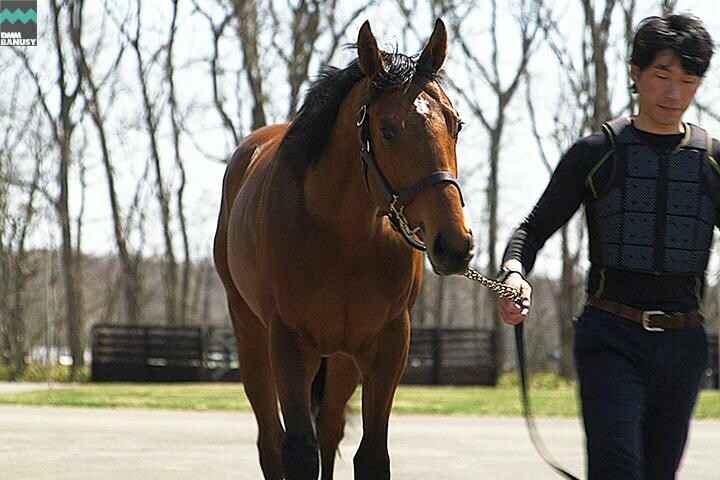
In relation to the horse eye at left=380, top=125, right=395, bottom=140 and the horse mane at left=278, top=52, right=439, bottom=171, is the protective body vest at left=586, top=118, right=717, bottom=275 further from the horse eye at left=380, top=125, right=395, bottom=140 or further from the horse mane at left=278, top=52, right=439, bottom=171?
the horse mane at left=278, top=52, right=439, bottom=171

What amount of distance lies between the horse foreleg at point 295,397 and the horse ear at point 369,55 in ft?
4.39

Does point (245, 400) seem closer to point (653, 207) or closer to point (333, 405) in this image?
point (333, 405)

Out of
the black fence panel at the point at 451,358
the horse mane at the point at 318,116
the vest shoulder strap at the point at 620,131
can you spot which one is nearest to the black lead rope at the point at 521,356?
the vest shoulder strap at the point at 620,131

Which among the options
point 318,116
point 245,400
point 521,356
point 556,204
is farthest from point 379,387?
point 245,400

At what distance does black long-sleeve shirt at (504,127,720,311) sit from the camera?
436 centimetres

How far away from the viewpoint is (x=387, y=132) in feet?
18.5

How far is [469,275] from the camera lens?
17.7ft

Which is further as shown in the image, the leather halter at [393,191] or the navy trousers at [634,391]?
the leather halter at [393,191]

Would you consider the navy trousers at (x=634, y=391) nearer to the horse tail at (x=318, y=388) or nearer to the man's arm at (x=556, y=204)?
the man's arm at (x=556, y=204)

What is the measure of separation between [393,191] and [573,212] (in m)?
1.30

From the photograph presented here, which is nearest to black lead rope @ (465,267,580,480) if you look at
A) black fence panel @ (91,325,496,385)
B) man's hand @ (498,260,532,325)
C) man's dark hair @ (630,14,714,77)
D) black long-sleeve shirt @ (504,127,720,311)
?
man's hand @ (498,260,532,325)

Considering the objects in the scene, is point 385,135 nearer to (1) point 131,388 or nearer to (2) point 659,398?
(2) point 659,398

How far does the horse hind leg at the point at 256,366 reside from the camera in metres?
8.02

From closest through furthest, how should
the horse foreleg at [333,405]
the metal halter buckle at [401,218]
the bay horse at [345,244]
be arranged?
1. the metal halter buckle at [401,218]
2. the bay horse at [345,244]
3. the horse foreleg at [333,405]
